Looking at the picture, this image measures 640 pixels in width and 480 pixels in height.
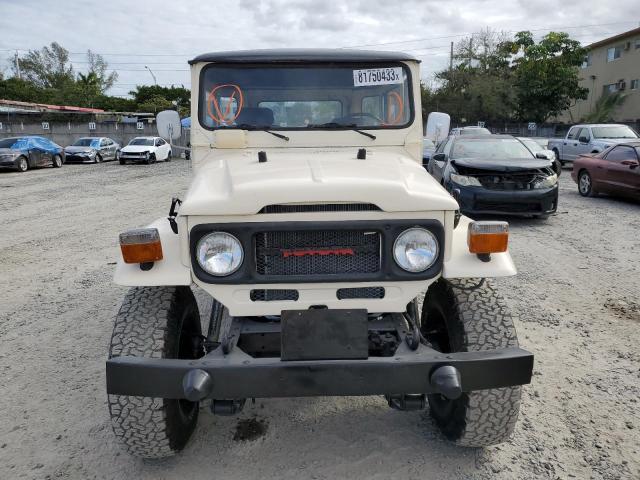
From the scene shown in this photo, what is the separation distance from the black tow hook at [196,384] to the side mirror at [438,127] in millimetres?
2628

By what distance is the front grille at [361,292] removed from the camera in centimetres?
258

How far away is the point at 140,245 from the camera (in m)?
2.54

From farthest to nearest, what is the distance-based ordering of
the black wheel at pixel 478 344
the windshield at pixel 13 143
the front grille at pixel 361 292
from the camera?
the windshield at pixel 13 143 → the black wheel at pixel 478 344 → the front grille at pixel 361 292

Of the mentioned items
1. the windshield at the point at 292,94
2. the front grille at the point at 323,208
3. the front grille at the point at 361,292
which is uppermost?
the windshield at the point at 292,94

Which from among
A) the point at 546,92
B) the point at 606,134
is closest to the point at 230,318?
the point at 606,134

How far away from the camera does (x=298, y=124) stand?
359cm

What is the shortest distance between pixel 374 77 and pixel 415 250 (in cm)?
159

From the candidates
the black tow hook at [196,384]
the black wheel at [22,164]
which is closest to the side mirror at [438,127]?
the black tow hook at [196,384]

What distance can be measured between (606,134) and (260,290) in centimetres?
1808

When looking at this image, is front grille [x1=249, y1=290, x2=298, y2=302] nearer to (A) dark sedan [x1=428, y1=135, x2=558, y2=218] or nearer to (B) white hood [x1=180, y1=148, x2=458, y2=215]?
(B) white hood [x1=180, y1=148, x2=458, y2=215]

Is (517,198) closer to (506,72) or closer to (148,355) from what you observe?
(148,355)

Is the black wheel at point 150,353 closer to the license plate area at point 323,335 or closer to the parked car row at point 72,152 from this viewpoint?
the license plate area at point 323,335

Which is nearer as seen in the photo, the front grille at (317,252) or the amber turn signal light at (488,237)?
the front grille at (317,252)

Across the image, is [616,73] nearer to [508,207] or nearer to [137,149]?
[137,149]
